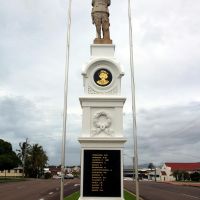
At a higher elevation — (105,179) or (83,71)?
(83,71)

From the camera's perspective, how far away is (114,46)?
18562 mm

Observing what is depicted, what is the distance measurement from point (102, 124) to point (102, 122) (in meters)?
0.11

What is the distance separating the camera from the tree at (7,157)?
73.3 metres

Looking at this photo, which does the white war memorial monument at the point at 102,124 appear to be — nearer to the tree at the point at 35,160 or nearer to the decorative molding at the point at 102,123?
the decorative molding at the point at 102,123

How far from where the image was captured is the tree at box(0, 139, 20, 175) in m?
73.3

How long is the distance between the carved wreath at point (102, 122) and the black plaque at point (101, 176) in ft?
3.73

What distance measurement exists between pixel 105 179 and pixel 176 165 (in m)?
105

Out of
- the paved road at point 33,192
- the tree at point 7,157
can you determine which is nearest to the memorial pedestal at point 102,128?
the paved road at point 33,192

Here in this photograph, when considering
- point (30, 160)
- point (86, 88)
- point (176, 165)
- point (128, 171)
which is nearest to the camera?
point (86, 88)

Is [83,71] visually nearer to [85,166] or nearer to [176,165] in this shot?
[85,166]

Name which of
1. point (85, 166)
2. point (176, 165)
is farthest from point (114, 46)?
point (176, 165)

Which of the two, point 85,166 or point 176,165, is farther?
point 176,165

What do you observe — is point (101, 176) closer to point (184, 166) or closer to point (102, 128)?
point (102, 128)

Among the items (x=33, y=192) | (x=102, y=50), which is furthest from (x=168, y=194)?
(x=102, y=50)
